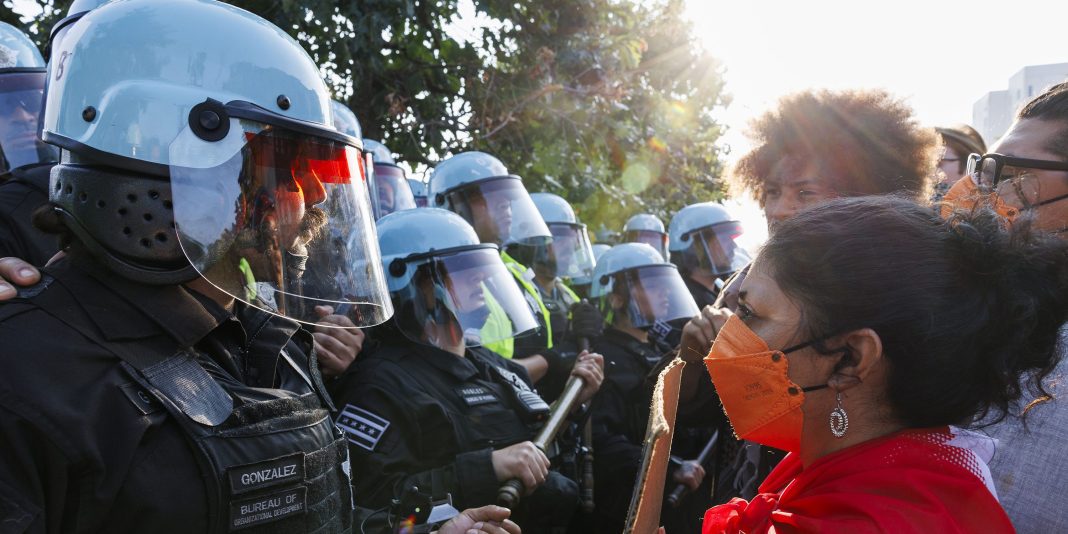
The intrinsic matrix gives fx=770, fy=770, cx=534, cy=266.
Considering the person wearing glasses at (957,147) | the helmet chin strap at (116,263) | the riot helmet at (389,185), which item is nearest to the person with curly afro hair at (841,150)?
the person wearing glasses at (957,147)

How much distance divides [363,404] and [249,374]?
2.97 feet

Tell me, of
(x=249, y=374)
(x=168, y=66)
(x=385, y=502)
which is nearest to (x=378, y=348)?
(x=385, y=502)

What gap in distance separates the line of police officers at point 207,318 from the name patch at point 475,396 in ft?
0.04

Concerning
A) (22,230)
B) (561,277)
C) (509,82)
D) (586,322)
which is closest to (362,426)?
(22,230)

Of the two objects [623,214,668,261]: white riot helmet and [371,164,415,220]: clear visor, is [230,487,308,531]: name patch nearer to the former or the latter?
[371,164,415,220]: clear visor

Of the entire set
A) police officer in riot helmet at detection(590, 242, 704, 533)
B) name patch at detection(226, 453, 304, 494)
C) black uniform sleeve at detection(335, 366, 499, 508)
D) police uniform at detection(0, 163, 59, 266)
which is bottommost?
police officer in riot helmet at detection(590, 242, 704, 533)

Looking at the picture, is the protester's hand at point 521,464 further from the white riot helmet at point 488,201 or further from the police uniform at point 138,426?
the white riot helmet at point 488,201

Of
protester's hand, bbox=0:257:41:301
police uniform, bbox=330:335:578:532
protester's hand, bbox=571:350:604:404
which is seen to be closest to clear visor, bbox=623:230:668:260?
protester's hand, bbox=571:350:604:404

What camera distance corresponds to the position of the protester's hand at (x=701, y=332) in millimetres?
2691

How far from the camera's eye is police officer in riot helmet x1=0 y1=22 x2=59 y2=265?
236 cm

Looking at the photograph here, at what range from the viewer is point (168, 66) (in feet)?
5.84

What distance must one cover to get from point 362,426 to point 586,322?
8.06ft

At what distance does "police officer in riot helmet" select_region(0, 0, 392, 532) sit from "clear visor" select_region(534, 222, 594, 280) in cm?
398

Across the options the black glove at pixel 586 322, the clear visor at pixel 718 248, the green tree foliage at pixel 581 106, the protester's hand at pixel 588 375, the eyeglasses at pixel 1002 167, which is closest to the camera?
the eyeglasses at pixel 1002 167
